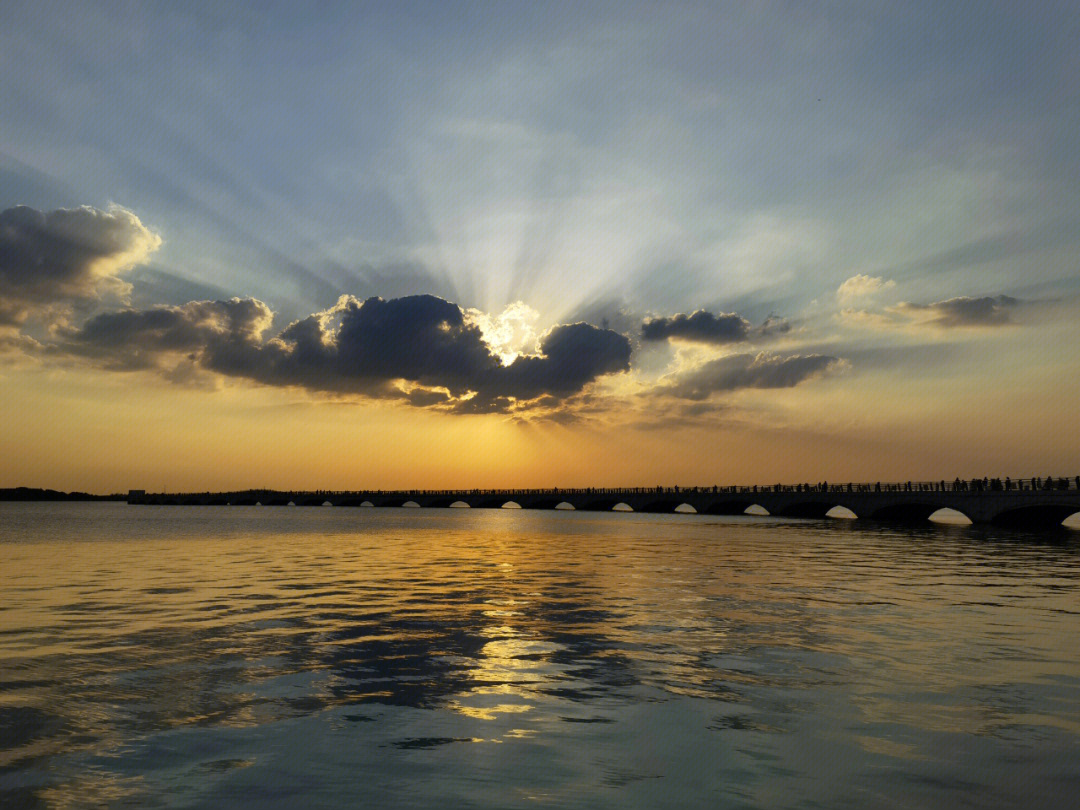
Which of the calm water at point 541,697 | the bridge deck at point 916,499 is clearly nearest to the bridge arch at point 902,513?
the bridge deck at point 916,499

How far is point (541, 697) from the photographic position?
12117 mm

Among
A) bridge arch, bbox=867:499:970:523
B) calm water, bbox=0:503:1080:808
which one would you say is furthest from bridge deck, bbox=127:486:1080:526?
calm water, bbox=0:503:1080:808

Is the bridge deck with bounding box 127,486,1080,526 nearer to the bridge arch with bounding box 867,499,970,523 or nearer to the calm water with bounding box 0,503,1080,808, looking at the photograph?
the bridge arch with bounding box 867,499,970,523

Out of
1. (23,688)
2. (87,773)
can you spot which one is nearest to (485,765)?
(87,773)

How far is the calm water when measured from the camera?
833cm

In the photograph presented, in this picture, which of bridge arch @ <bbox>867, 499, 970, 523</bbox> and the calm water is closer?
the calm water

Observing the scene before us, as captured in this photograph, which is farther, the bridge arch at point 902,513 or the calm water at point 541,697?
the bridge arch at point 902,513

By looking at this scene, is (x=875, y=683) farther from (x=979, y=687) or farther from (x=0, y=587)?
(x=0, y=587)

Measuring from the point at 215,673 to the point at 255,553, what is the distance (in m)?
36.4

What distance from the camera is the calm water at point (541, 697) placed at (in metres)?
8.33

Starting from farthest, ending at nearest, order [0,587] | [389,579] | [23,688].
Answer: [389,579] → [0,587] → [23,688]

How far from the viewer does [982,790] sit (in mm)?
8227

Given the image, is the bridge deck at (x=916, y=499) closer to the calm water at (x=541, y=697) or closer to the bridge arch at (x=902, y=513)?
the bridge arch at (x=902, y=513)

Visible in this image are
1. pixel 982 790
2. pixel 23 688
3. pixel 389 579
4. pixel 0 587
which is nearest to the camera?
pixel 982 790
